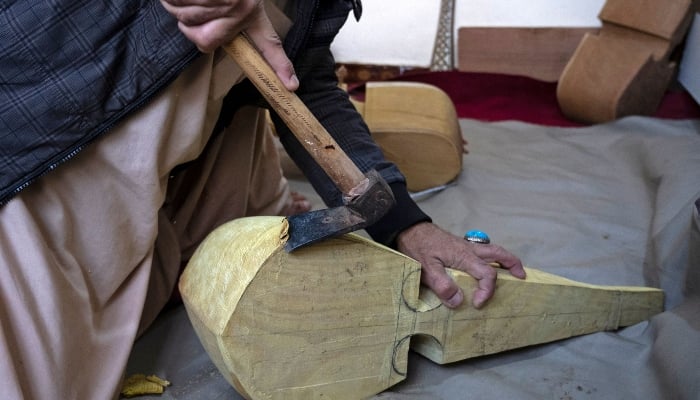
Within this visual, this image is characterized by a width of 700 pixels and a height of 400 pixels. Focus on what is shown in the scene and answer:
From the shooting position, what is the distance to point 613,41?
262cm

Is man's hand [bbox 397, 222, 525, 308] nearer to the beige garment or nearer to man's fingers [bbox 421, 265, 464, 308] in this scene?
man's fingers [bbox 421, 265, 464, 308]

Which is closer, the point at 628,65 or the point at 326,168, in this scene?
the point at 326,168

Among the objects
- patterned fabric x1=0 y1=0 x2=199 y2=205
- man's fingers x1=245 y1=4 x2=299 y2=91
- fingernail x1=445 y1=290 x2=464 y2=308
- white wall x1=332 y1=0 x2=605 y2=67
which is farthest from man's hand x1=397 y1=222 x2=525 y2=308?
white wall x1=332 y1=0 x2=605 y2=67

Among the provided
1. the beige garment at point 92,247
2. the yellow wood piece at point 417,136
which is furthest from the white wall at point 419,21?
the beige garment at point 92,247

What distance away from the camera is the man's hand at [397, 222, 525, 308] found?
1.04m

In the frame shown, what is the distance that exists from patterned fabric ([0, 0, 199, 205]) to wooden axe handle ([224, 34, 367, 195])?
11 centimetres

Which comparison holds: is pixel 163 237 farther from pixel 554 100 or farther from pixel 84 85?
pixel 554 100

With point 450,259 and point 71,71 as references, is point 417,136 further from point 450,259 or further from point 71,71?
point 71,71

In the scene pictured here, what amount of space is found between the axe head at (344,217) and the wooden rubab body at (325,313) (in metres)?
0.02

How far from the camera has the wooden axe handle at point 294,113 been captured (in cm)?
91

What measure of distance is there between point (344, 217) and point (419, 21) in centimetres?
249

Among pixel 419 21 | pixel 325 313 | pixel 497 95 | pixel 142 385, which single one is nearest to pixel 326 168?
pixel 325 313

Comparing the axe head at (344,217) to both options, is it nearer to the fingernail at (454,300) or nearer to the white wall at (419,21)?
the fingernail at (454,300)

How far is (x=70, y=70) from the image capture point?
37.7 inches
